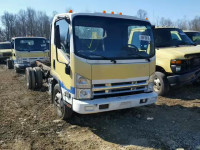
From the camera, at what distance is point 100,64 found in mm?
3861

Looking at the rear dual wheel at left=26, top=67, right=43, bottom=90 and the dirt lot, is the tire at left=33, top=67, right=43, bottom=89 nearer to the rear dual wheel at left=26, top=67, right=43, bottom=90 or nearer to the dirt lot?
the rear dual wheel at left=26, top=67, right=43, bottom=90

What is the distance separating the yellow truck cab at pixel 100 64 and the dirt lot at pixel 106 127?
571mm

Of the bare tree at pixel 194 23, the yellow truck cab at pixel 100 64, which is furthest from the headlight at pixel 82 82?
the bare tree at pixel 194 23

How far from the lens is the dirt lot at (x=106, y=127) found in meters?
3.81

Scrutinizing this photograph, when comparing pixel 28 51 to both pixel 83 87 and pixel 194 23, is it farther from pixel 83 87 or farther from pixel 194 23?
pixel 194 23

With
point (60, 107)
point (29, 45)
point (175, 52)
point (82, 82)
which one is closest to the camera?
point (82, 82)

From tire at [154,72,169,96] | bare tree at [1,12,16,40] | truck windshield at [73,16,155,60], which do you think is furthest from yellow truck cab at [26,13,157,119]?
bare tree at [1,12,16,40]

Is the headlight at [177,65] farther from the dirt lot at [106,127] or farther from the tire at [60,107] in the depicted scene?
the tire at [60,107]

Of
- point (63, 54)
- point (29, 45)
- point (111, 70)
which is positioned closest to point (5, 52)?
point (29, 45)

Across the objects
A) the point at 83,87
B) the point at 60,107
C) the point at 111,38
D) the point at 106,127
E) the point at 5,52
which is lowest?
the point at 106,127

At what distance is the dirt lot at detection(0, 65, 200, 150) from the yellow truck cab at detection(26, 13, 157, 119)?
0.57 meters

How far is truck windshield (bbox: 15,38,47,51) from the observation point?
1089 cm

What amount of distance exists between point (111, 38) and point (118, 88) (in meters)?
1.09

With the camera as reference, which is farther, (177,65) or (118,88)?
(177,65)
